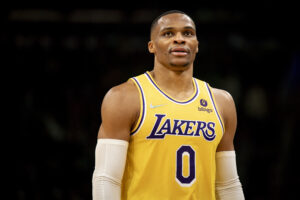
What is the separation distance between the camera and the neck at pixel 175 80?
2.21 metres

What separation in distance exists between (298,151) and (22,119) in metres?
3.11

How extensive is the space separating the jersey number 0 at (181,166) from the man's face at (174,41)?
45 cm

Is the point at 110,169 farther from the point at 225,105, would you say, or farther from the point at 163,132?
the point at 225,105

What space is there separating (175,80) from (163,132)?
0.34 meters

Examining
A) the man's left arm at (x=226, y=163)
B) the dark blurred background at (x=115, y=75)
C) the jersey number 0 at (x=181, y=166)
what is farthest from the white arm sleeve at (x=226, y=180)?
the dark blurred background at (x=115, y=75)

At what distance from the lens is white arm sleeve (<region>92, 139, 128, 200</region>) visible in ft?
6.50

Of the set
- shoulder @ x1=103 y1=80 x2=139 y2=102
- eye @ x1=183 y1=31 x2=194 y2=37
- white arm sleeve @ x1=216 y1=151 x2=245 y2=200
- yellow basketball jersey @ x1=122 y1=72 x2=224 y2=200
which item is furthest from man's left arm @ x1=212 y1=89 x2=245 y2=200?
shoulder @ x1=103 y1=80 x2=139 y2=102

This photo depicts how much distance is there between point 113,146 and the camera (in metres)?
2.01

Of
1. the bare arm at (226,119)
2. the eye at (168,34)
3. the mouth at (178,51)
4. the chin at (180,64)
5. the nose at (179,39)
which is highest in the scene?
the eye at (168,34)

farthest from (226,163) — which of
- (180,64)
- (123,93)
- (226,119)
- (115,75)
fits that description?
(115,75)

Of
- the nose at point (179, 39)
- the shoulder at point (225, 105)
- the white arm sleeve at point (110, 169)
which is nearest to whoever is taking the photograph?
the white arm sleeve at point (110, 169)

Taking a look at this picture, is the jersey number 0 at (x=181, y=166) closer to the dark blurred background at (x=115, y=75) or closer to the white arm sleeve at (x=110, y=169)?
the white arm sleeve at (x=110, y=169)

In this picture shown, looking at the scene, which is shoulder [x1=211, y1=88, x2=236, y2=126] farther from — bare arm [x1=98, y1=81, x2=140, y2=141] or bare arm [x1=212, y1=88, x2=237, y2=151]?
bare arm [x1=98, y1=81, x2=140, y2=141]

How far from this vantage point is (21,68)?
4.73m
